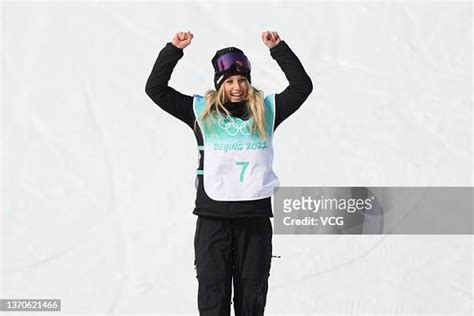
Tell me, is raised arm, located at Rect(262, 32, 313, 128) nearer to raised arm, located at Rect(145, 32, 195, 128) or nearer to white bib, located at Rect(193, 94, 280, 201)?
white bib, located at Rect(193, 94, 280, 201)

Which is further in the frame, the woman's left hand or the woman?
the woman's left hand

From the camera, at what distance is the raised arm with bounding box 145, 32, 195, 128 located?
143 inches

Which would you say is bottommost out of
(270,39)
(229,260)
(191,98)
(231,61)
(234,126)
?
(229,260)

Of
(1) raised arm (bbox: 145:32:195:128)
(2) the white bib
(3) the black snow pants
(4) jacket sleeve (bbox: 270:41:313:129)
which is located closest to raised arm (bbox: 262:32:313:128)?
(4) jacket sleeve (bbox: 270:41:313:129)

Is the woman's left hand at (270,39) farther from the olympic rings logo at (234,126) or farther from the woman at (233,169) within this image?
the olympic rings logo at (234,126)

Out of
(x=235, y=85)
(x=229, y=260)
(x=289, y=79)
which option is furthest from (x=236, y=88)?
(x=229, y=260)

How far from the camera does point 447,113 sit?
5.17 metres

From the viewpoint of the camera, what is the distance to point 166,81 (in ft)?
12.0

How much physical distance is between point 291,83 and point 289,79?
0.02 metres

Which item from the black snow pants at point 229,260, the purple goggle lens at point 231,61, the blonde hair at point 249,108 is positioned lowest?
the black snow pants at point 229,260

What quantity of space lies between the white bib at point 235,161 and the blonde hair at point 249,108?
18mm

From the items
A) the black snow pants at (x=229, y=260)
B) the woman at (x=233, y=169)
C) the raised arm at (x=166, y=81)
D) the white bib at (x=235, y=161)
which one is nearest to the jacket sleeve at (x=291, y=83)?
the woman at (x=233, y=169)

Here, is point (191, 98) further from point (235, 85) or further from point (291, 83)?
point (291, 83)

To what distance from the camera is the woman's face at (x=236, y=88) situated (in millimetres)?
3635
